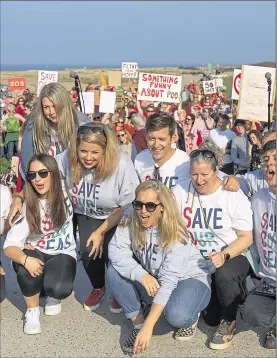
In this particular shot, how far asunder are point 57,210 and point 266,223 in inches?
58.5

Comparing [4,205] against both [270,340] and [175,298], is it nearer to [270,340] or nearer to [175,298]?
[175,298]

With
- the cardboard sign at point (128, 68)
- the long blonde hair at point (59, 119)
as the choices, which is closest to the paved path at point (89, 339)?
the long blonde hair at point (59, 119)

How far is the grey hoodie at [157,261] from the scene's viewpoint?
11.1ft

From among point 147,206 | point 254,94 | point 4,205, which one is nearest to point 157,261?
point 147,206

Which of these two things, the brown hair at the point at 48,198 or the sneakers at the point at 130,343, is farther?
the brown hair at the point at 48,198

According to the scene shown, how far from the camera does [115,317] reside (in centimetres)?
398

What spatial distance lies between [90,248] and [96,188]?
48 cm

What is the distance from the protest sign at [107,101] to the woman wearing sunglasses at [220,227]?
7.50 meters

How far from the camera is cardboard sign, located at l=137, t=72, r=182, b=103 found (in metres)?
10.3

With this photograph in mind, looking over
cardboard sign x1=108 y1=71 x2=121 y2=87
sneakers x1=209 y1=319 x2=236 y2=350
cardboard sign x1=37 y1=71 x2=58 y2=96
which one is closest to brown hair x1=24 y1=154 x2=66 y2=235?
sneakers x1=209 y1=319 x2=236 y2=350

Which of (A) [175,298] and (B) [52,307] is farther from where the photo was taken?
(B) [52,307]

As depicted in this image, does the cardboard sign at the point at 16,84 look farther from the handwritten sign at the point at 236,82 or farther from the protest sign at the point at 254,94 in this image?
the protest sign at the point at 254,94

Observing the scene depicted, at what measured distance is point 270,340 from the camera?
347cm

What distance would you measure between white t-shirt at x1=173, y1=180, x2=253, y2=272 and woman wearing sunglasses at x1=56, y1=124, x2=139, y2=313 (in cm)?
53
